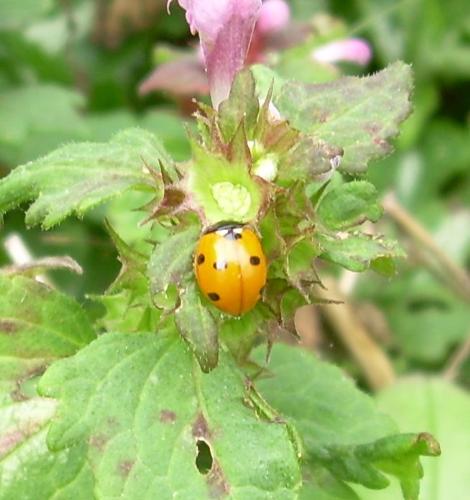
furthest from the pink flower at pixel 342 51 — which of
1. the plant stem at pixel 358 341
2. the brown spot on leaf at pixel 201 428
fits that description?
the brown spot on leaf at pixel 201 428

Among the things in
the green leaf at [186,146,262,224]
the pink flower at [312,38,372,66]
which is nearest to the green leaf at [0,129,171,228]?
the green leaf at [186,146,262,224]

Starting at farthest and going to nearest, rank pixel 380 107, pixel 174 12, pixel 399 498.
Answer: pixel 174 12 → pixel 399 498 → pixel 380 107

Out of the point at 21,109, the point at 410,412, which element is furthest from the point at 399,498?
the point at 21,109

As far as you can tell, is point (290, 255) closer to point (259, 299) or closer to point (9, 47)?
point (259, 299)

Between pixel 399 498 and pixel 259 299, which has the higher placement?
pixel 259 299

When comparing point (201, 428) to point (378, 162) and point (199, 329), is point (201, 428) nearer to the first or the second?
point (199, 329)

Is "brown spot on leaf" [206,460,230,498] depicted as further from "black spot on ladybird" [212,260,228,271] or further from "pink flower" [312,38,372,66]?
"pink flower" [312,38,372,66]

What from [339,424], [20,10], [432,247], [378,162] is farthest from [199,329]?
[378,162]
